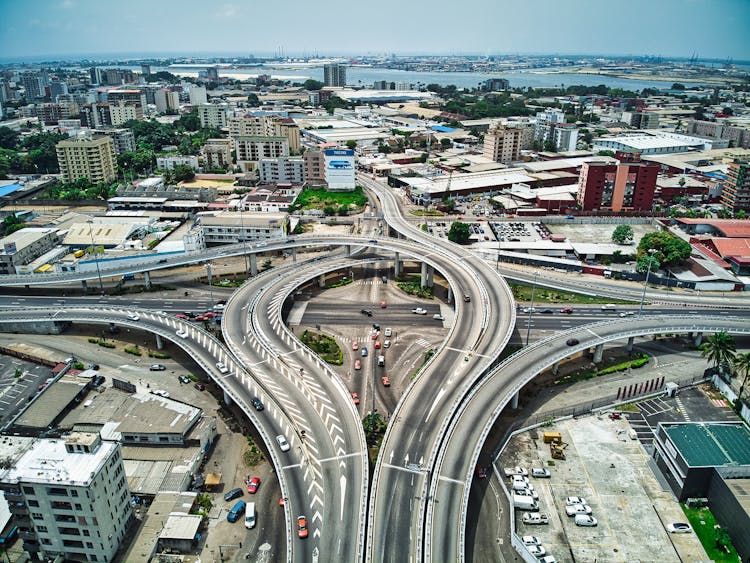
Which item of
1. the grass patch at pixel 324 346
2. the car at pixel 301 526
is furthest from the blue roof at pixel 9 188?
the car at pixel 301 526

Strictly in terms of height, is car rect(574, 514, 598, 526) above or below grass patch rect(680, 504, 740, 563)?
above

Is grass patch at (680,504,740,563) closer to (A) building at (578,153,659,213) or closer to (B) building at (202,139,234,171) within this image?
(A) building at (578,153,659,213)

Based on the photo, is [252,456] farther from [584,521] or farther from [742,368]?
[742,368]

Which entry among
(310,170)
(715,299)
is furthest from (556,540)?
(310,170)

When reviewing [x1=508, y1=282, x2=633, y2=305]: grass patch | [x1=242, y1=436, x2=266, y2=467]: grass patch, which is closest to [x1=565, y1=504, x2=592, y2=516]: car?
[x1=242, y1=436, x2=266, y2=467]: grass patch

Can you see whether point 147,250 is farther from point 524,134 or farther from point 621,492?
point 524,134

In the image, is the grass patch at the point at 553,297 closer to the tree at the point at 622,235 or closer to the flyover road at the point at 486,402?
the flyover road at the point at 486,402
